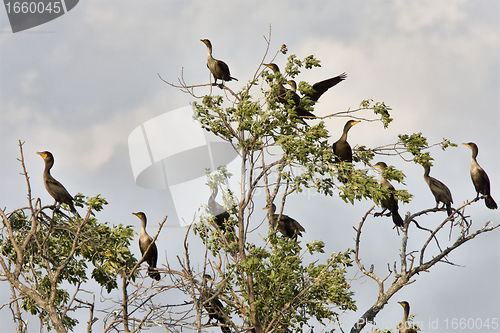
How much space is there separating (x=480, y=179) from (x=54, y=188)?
31.5 ft

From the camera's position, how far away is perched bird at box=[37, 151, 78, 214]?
29.2 feet

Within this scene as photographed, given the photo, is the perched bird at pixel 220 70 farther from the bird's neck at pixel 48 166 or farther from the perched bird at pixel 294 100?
the bird's neck at pixel 48 166

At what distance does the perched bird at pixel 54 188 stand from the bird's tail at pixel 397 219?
667 cm

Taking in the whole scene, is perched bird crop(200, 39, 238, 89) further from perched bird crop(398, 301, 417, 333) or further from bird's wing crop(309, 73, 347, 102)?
perched bird crop(398, 301, 417, 333)

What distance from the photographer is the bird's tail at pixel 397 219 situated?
10.1m

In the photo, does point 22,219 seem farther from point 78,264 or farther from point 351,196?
point 351,196

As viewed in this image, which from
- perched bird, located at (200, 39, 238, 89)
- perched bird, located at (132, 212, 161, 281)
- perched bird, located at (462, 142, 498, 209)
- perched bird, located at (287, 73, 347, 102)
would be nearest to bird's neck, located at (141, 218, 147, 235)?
perched bird, located at (132, 212, 161, 281)

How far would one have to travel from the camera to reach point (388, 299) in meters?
9.95

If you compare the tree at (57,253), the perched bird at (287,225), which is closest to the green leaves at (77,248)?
the tree at (57,253)

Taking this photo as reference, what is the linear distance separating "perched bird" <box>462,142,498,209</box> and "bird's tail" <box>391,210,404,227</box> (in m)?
1.91

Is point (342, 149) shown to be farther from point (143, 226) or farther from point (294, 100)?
point (143, 226)

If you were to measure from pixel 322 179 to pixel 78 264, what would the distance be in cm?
551

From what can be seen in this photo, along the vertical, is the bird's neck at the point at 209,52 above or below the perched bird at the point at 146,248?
above

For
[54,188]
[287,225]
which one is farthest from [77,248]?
[287,225]
